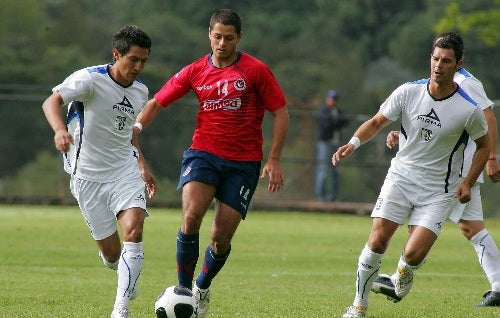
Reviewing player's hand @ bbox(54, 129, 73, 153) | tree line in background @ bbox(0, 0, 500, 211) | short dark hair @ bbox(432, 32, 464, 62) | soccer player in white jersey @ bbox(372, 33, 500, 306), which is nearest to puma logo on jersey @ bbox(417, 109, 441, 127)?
soccer player in white jersey @ bbox(372, 33, 500, 306)

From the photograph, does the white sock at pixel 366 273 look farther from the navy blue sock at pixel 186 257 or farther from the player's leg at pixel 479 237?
the player's leg at pixel 479 237

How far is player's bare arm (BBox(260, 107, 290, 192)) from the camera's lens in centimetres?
964

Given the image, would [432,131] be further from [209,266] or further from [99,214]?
[99,214]

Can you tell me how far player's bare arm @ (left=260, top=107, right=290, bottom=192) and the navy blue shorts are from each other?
0.21m

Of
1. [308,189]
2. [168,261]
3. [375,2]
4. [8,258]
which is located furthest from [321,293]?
[375,2]

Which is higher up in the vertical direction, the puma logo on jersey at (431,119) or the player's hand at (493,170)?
the puma logo on jersey at (431,119)

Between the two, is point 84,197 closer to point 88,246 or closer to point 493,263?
point 493,263

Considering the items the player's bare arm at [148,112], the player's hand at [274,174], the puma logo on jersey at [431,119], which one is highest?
the puma logo on jersey at [431,119]

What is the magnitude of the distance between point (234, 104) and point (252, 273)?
4441 mm

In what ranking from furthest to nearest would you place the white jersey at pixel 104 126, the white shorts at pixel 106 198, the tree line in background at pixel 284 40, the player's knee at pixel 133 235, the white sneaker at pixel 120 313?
the tree line in background at pixel 284 40
the white jersey at pixel 104 126
the white shorts at pixel 106 198
the player's knee at pixel 133 235
the white sneaker at pixel 120 313

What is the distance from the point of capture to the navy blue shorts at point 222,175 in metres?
9.77

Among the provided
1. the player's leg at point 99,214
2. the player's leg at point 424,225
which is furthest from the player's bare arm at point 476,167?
the player's leg at point 99,214

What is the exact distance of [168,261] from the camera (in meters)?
15.2

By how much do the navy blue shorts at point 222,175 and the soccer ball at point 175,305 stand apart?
33.4 inches
